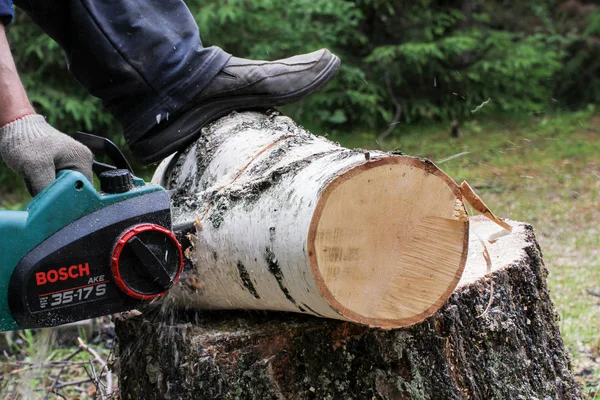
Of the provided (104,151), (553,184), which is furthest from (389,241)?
(553,184)

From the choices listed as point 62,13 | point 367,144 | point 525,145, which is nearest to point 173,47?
point 62,13

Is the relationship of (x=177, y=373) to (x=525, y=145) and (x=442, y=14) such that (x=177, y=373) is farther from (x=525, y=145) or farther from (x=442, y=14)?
(x=442, y=14)

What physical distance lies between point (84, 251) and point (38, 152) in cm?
27

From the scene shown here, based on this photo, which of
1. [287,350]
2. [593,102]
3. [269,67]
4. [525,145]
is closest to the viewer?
[287,350]

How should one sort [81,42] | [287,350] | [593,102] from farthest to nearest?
[593,102] < [81,42] < [287,350]

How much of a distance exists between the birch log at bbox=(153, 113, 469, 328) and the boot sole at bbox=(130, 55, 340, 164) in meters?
0.46

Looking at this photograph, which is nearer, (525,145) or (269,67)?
(269,67)

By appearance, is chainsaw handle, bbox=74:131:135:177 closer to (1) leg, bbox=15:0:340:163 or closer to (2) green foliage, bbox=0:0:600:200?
(1) leg, bbox=15:0:340:163

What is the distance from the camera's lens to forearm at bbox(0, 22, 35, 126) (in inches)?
64.6

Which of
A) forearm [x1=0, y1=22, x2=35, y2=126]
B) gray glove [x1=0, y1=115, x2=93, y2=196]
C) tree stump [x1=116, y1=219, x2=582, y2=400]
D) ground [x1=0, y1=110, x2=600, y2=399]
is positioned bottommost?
ground [x1=0, y1=110, x2=600, y2=399]

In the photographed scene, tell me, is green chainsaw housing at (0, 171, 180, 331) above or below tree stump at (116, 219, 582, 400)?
above

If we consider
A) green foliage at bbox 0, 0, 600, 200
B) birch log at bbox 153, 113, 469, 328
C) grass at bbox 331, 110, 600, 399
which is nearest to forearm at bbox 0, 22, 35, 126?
birch log at bbox 153, 113, 469, 328

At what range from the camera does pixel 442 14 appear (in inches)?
275

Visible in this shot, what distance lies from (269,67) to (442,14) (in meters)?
5.31
